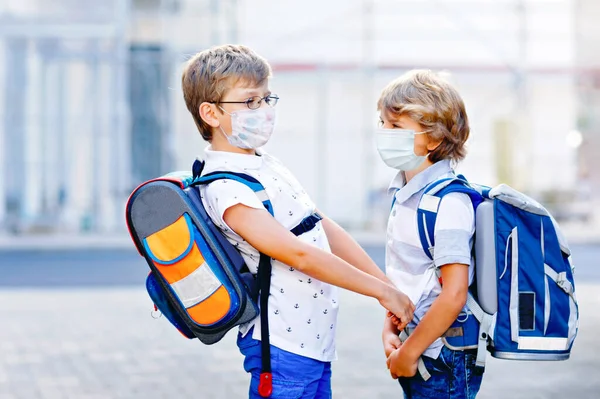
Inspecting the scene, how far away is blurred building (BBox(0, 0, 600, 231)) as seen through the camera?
1894 centimetres

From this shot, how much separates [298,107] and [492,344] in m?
18.0

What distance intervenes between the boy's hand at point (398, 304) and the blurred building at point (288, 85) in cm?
1548

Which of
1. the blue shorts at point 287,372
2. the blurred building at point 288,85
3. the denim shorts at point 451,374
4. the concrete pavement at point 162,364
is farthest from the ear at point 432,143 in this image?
the blurred building at point 288,85

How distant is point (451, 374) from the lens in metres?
2.79

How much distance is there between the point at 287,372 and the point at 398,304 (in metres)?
0.33

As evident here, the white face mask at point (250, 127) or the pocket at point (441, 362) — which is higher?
the white face mask at point (250, 127)

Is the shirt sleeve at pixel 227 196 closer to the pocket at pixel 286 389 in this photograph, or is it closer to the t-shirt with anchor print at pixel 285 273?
the t-shirt with anchor print at pixel 285 273

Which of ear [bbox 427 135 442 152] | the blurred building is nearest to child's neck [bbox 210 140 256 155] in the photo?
ear [bbox 427 135 442 152]

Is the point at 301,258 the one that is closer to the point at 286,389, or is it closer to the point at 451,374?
the point at 286,389

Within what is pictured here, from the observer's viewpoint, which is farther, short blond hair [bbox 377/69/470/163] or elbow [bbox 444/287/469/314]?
short blond hair [bbox 377/69/470/163]

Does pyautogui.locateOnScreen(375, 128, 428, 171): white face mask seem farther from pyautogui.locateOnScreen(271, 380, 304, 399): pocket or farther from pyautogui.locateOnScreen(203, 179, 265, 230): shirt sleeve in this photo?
pyautogui.locateOnScreen(271, 380, 304, 399): pocket

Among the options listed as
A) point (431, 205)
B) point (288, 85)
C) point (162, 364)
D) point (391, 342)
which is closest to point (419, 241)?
point (431, 205)

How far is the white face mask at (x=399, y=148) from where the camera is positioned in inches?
113

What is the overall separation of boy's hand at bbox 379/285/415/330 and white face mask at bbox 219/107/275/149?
524 mm
